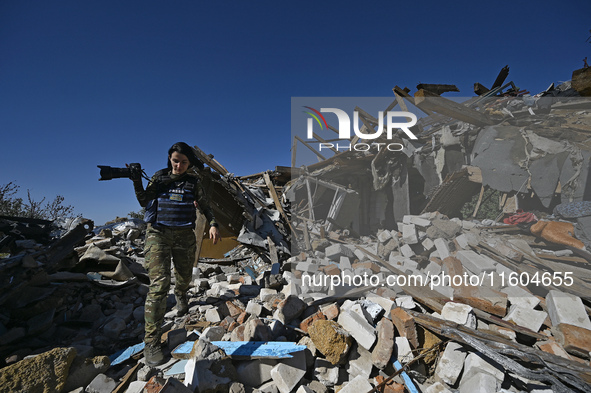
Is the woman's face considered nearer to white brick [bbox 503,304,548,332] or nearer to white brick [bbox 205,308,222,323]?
white brick [bbox 205,308,222,323]

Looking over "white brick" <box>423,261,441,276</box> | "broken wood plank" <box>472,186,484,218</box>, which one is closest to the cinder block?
"white brick" <box>423,261,441,276</box>

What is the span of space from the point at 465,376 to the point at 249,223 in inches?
180

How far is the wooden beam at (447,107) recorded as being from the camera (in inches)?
174

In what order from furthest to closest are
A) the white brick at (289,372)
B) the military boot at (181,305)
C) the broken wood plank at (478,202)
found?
the broken wood plank at (478,202) < the military boot at (181,305) < the white brick at (289,372)

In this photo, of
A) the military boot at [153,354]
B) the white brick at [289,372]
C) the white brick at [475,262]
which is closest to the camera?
the white brick at [289,372]

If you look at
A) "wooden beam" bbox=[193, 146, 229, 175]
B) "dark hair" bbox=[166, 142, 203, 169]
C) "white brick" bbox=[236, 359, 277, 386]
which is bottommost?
"white brick" bbox=[236, 359, 277, 386]

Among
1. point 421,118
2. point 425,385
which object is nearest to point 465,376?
point 425,385

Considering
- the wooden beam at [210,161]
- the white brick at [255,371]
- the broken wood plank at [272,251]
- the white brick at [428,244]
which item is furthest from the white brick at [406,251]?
the wooden beam at [210,161]

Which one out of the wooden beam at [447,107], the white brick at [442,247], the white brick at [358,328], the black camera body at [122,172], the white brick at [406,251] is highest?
the wooden beam at [447,107]

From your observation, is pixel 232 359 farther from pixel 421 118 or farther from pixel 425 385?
pixel 421 118

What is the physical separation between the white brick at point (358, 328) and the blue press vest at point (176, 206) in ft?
6.49

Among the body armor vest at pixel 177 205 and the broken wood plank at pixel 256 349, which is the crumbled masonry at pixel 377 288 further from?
the body armor vest at pixel 177 205

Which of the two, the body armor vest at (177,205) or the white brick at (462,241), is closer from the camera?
the body armor vest at (177,205)

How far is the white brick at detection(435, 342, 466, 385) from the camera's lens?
78.9 inches
